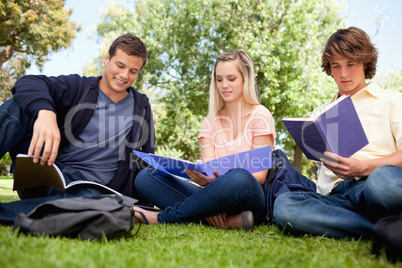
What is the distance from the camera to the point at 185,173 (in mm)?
2803

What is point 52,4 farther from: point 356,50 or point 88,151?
point 356,50

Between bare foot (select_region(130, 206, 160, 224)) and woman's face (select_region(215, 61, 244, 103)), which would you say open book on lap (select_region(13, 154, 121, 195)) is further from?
woman's face (select_region(215, 61, 244, 103))

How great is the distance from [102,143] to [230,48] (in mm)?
9907

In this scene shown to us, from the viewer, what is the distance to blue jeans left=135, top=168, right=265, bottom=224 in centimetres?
248

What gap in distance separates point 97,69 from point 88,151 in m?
22.6

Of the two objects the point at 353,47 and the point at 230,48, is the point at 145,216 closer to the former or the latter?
the point at 353,47

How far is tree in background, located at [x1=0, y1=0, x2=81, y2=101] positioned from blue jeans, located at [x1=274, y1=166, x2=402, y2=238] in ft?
44.9

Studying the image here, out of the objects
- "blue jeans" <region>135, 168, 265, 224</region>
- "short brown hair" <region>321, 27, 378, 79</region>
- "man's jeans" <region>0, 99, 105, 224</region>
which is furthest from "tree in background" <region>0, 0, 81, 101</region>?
"short brown hair" <region>321, 27, 378, 79</region>

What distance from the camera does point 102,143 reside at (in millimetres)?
3311

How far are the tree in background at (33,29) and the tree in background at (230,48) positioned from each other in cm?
255

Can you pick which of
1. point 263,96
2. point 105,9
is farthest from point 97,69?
point 263,96

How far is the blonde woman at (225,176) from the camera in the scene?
2529 millimetres

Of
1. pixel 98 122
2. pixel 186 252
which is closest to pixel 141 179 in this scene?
pixel 98 122

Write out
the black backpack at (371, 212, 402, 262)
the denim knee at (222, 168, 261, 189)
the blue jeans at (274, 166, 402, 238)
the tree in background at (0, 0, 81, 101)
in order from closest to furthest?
the black backpack at (371, 212, 402, 262) < the blue jeans at (274, 166, 402, 238) < the denim knee at (222, 168, 261, 189) < the tree in background at (0, 0, 81, 101)
